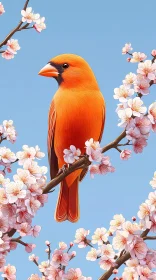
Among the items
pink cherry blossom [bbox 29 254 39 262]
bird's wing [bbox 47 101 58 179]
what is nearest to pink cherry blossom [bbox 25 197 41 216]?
pink cherry blossom [bbox 29 254 39 262]

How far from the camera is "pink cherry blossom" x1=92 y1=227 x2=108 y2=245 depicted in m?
3.42

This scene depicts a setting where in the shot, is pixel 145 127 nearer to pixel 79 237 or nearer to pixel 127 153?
pixel 127 153

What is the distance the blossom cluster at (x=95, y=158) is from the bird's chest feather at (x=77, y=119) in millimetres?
835

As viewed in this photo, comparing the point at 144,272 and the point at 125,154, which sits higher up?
the point at 125,154

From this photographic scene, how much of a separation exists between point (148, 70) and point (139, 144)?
18.5 inches

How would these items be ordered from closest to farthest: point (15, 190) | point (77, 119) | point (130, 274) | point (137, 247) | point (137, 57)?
point (15, 190)
point (137, 247)
point (130, 274)
point (137, 57)
point (77, 119)

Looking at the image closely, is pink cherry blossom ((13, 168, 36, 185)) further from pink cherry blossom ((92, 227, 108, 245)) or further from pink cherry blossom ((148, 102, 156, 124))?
pink cherry blossom ((92, 227, 108, 245))

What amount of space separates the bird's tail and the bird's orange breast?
39 centimetres

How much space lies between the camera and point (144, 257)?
300cm

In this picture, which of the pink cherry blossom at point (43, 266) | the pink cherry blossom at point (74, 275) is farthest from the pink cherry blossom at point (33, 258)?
the pink cherry blossom at point (74, 275)

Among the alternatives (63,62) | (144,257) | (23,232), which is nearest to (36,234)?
(23,232)

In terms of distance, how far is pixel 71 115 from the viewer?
3830 mm

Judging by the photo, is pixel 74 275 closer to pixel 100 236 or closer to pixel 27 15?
pixel 100 236

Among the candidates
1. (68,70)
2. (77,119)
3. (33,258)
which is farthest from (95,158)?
(68,70)
